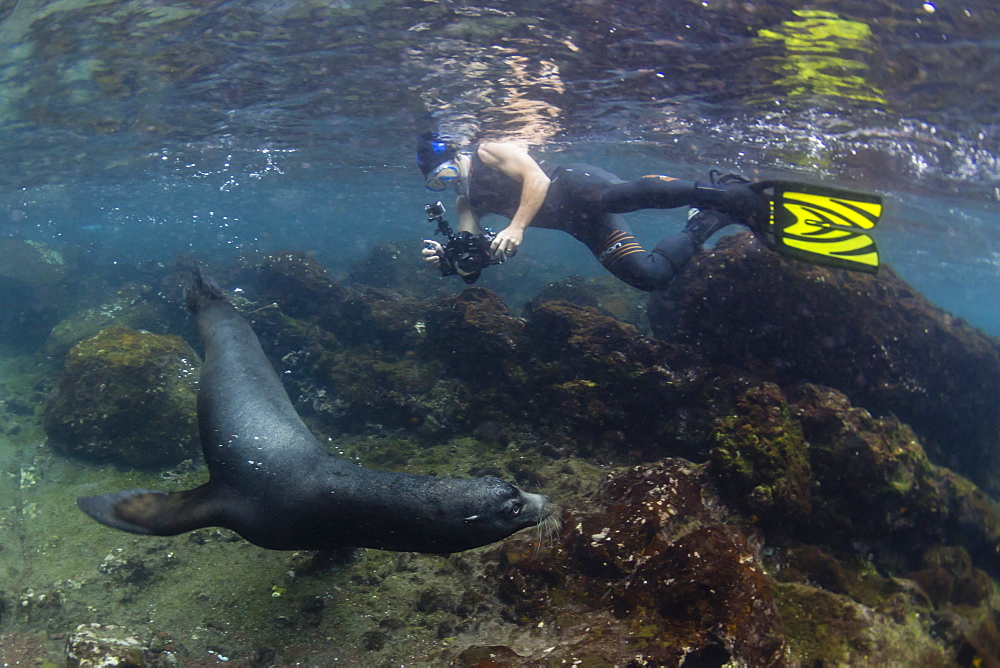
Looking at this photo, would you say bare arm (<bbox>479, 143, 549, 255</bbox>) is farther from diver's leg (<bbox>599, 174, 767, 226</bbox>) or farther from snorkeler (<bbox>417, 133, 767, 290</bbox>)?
diver's leg (<bbox>599, 174, 767, 226</bbox>)

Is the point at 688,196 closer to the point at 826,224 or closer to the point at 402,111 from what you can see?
the point at 826,224

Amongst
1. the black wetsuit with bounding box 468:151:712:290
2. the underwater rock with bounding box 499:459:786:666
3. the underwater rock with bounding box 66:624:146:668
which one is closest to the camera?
the underwater rock with bounding box 499:459:786:666

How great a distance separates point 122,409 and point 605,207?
25.9 feet

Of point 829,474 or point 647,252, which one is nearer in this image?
point 829,474

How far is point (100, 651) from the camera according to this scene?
127 inches

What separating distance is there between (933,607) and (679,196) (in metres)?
5.02

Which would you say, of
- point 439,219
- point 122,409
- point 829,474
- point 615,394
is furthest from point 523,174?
point 122,409

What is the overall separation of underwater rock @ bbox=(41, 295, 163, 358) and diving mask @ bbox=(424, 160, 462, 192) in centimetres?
1004

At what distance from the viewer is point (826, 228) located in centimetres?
539

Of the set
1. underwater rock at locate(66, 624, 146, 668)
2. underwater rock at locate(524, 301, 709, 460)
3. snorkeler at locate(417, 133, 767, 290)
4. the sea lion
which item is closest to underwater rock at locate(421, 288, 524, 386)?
underwater rock at locate(524, 301, 709, 460)

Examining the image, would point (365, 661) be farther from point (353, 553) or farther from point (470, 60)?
point (470, 60)

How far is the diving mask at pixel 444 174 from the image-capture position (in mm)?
6906

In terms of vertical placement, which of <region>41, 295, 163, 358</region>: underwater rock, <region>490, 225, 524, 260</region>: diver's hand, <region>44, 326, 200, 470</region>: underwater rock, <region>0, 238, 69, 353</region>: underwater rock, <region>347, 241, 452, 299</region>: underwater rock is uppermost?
<region>490, 225, 524, 260</region>: diver's hand

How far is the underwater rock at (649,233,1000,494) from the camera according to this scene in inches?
267
